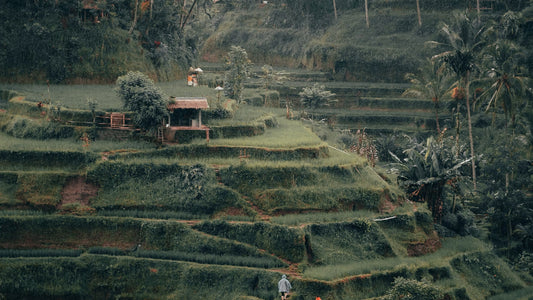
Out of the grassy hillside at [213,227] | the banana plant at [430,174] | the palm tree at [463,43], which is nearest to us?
the grassy hillside at [213,227]

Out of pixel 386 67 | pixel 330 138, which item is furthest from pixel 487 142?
pixel 386 67

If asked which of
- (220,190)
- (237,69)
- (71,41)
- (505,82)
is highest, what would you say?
(71,41)

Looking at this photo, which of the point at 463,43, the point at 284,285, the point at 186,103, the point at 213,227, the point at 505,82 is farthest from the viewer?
the point at 505,82

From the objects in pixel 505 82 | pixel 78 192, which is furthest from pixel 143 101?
pixel 505 82

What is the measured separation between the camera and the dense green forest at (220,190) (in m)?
22.7

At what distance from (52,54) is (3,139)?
1115cm

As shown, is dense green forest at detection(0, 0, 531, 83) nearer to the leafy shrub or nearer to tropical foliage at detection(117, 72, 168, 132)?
tropical foliage at detection(117, 72, 168, 132)

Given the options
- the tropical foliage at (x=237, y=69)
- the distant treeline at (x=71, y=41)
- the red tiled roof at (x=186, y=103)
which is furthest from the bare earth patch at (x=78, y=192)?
the tropical foliage at (x=237, y=69)

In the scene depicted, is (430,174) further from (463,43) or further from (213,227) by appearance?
(213,227)

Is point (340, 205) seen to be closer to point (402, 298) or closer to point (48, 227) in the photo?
point (402, 298)

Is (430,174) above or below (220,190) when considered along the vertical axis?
above

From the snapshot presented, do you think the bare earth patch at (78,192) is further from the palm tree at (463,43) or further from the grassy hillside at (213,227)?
the palm tree at (463,43)

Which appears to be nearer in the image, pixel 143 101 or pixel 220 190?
pixel 220 190

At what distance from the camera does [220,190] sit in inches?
989
